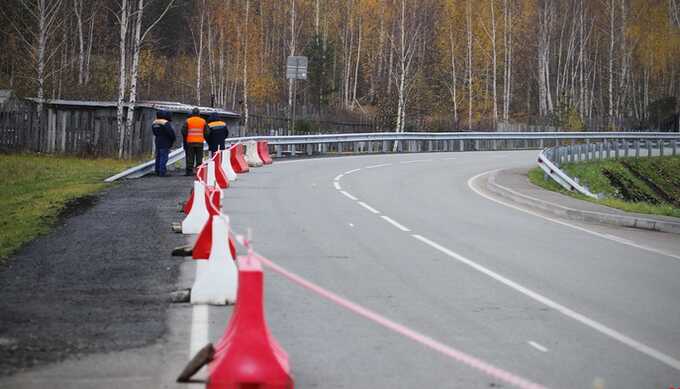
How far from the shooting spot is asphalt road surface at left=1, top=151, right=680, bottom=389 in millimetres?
7035

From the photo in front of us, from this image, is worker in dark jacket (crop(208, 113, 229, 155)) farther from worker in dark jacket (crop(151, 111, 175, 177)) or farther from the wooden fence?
the wooden fence

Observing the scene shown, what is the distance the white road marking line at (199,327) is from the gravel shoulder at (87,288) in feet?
0.84

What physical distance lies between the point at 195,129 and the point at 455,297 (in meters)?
15.9

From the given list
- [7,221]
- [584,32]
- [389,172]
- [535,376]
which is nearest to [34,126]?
[389,172]

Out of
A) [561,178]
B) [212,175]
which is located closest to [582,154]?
[561,178]

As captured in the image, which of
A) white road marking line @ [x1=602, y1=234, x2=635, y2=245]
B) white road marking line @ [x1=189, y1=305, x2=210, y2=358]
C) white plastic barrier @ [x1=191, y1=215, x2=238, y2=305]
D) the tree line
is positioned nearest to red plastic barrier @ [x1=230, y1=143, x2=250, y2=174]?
white road marking line @ [x1=602, y1=234, x2=635, y2=245]

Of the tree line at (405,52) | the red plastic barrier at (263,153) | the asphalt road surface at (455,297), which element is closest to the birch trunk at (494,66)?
the tree line at (405,52)

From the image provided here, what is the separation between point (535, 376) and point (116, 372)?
273 cm

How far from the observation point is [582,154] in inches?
1519

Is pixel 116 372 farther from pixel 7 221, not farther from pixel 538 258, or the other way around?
pixel 7 221

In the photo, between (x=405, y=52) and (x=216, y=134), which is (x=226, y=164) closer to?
(x=216, y=134)

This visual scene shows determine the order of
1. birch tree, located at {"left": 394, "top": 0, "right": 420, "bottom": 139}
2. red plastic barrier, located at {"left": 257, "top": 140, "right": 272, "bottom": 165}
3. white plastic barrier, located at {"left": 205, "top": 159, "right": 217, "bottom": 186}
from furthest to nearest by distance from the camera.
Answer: birch tree, located at {"left": 394, "top": 0, "right": 420, "bottom": 139} → red plastic barrier, located at {"left": 257, "top": 140, "right": 272, "bottom": 165} → white plastic barrier, located at {"left": 205, "top": 159, "right": 217, "bottom": 186}

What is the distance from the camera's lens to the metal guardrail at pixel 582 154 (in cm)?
2753

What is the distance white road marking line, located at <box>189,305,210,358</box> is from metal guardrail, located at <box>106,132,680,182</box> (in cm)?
2402
